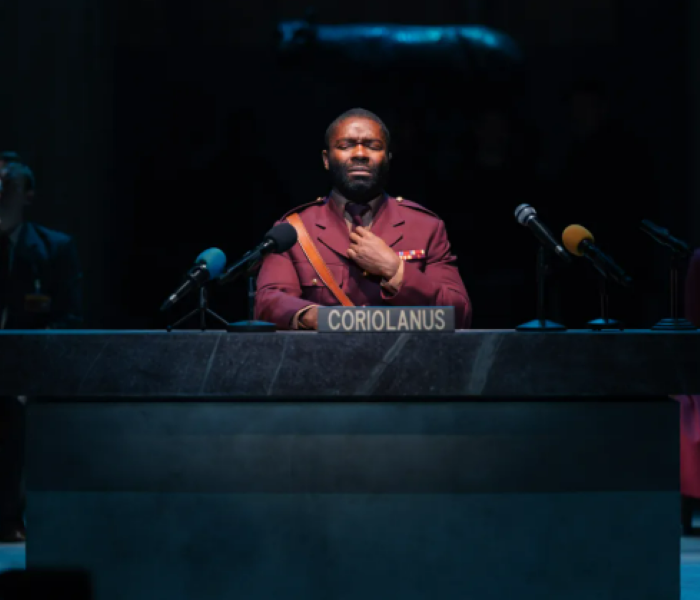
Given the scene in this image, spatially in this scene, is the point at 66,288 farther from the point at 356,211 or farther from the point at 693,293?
the point at 693,293

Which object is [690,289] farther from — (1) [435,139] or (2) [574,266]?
(1) [435,139]

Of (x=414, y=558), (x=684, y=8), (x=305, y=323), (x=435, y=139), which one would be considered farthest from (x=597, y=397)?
(x=684, y=8)

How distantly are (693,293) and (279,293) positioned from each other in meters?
2.23

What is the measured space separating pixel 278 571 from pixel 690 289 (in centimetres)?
271

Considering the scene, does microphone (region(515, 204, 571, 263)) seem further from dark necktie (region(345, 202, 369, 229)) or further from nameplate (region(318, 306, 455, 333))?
dark necktie (region(345, 202, 369, 229))

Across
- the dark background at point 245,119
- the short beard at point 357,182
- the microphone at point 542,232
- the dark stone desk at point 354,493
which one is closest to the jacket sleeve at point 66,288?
the dark background at point 245,119

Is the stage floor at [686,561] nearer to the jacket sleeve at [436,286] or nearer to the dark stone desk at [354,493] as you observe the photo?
the dark stone desk at [354,493]

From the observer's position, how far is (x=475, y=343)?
266cm

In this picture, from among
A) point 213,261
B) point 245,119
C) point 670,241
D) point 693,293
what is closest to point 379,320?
point 213,261

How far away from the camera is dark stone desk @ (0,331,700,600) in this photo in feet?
8.88

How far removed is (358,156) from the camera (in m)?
3.46

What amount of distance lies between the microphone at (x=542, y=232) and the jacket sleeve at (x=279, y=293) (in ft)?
2.51

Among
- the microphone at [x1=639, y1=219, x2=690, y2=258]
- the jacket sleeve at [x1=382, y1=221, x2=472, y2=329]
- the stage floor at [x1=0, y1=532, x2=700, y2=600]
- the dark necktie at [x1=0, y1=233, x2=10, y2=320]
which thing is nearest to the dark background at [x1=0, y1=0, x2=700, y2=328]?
the dark necktie at [x1=0, y1=233, x2=10, y2=320]

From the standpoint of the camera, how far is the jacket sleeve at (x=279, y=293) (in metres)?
3.24
